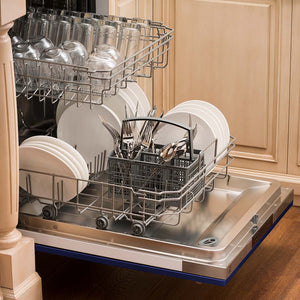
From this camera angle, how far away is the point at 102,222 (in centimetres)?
195

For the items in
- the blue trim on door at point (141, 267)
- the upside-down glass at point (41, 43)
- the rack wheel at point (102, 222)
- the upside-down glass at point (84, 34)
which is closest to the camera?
the blue trim on door at point (141, 267)

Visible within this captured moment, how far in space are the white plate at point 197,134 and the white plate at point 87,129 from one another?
0.15 meters

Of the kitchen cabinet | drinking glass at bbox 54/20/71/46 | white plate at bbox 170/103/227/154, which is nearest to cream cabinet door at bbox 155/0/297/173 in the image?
the kitchen cabinet

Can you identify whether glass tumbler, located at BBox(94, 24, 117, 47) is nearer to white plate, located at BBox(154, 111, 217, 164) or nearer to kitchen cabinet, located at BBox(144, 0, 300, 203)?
white plate, located at BBox(154, 111, 217, 164)

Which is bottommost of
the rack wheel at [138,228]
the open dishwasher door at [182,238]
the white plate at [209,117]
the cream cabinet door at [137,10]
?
the open dishwasher door at [182,238]

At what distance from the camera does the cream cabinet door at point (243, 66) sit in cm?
276

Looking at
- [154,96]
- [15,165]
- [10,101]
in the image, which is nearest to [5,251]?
[15,165]

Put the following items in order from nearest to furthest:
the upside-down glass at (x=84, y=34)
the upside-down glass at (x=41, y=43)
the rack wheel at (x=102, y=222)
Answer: the rack wheel at (x=102, y=222) → the upside-down glass at (x=41, y=43) → the upside-down glass at (x=84, y=34)

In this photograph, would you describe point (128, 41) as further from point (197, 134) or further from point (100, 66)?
point (197, 134)

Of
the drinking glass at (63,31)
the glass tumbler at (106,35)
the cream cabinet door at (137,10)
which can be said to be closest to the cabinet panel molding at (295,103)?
the cream cabinet door at (137,10)

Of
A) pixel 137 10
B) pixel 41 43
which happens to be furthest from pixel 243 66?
pixel 41 43

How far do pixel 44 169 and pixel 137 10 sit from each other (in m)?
1.08

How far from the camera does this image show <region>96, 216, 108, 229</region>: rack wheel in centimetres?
194

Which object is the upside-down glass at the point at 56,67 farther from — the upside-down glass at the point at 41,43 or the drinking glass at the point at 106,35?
the drinking glass at the point at 106,35
